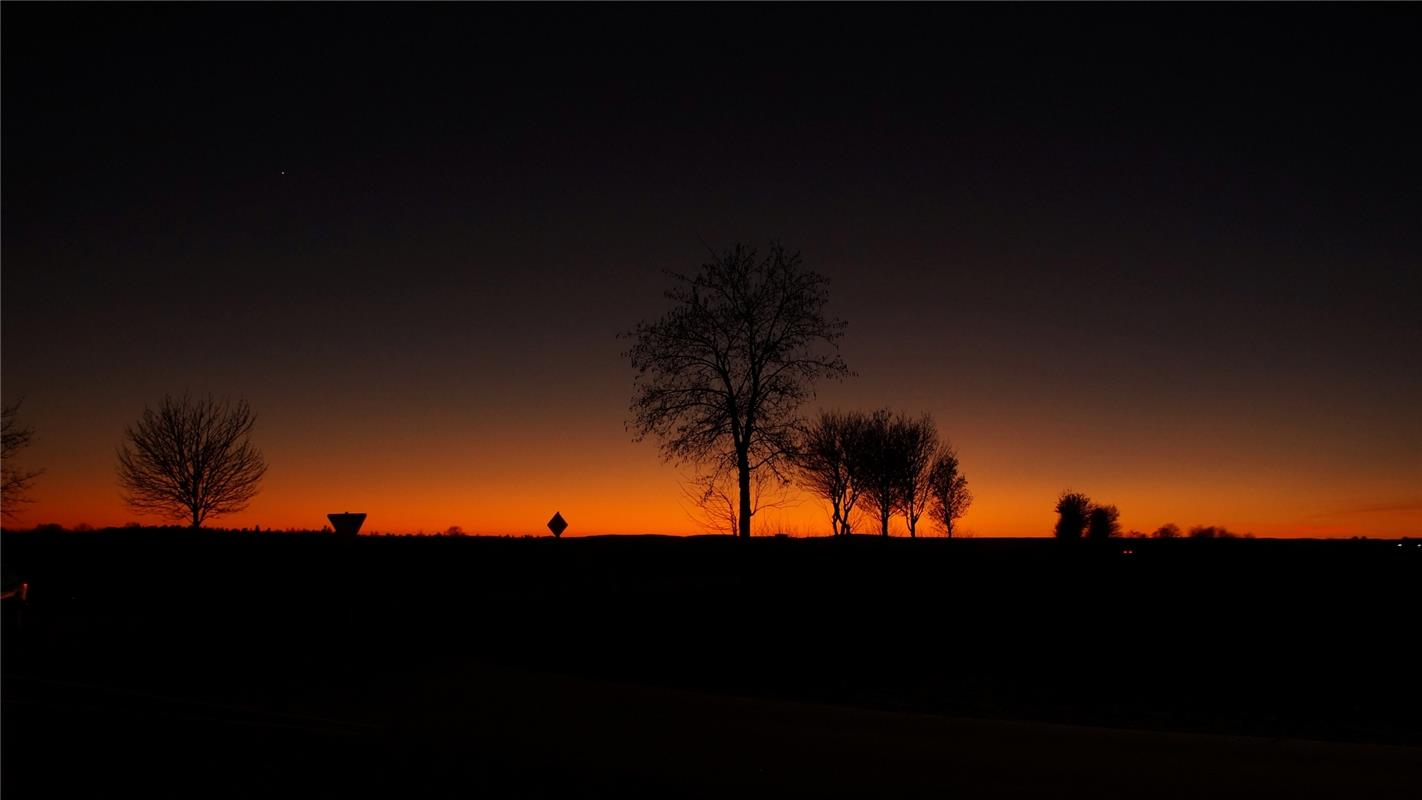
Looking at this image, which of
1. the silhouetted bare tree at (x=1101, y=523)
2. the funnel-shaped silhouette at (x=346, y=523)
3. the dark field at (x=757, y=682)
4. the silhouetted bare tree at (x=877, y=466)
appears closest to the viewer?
the dark field at (x=757, y=682)

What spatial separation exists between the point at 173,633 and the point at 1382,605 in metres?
24.1

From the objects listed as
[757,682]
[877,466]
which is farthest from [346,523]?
[877,466]

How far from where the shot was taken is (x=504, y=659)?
17.5 m

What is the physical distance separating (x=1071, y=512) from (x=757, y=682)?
250 ft

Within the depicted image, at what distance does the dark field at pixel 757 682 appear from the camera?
816cm

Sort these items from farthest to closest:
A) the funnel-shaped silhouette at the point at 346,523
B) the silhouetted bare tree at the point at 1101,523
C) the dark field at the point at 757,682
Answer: the silhouetted bare tree at the point at 1101,523
the funnel-shaped silhouette at the point at 346,523
the dark field at the point at 757,682

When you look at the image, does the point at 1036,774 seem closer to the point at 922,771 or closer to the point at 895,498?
the point at 922,771

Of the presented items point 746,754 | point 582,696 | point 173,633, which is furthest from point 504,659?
point 746,754

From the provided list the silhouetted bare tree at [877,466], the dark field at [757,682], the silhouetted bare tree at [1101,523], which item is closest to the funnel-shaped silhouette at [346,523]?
the dark field at [757,682]

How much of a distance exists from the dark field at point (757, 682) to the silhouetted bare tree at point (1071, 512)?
58.5 m

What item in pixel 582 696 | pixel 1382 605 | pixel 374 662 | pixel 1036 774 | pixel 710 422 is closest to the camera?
pixel 1036 774

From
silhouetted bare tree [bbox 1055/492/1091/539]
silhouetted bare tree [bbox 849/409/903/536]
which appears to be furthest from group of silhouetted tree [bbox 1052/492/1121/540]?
silhouetted bare tree [bbox 849/409/903/536]

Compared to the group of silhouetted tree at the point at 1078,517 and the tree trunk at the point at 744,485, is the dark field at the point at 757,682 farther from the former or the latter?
the group of silhouetted tree at the point at 1078,517

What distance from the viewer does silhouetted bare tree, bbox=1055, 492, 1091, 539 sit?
84.4m
